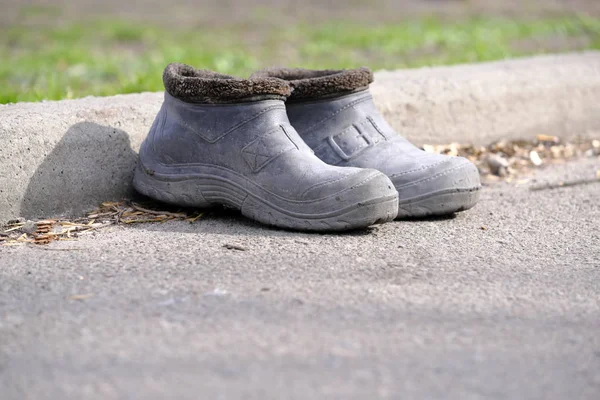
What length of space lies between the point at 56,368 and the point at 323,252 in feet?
2.62

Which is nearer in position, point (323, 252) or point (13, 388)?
point (13, 388)

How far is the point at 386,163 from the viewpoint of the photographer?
230 cm

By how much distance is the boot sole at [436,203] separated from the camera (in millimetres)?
2266

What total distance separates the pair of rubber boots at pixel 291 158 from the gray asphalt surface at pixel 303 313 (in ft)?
0.27

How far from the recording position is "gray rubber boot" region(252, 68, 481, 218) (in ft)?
7.43

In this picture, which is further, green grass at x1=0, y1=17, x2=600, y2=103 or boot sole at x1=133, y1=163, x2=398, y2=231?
green grass at x1=0, y1=17, x2=600, y2=103

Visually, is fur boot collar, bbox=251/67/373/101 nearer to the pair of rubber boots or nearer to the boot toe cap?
the pair of rubber boots

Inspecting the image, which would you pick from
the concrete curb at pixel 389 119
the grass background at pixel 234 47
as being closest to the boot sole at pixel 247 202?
the concrete curb at pixel 389 119

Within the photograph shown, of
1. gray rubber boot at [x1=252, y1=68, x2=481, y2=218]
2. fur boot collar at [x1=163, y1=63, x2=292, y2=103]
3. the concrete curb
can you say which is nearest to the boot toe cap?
gray rubber boot at [x1=252, y1=68, x2=481, y2=218]

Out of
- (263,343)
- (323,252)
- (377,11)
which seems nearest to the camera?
(263,343)

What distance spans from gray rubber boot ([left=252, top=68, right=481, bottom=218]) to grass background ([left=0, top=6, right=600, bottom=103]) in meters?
0.99

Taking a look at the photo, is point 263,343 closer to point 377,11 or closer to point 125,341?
point 125,341

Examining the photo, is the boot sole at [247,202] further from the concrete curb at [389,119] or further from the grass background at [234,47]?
the grass background at [234,47]

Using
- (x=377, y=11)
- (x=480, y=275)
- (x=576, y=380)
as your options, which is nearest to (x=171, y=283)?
(x=480, y=275)
